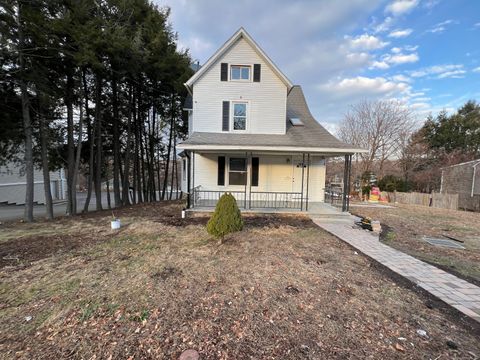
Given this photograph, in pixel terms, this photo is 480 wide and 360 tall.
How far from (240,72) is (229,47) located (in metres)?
1.23

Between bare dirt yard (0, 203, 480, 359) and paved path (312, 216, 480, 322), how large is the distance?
39 centimetres

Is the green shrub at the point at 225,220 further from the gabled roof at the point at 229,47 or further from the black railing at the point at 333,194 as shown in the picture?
the gabled roof at the point at 229,47

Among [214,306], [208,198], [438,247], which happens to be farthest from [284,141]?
[214,306]

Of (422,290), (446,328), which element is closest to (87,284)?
(446,328)

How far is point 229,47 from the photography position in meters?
10.7

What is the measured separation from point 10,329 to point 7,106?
1020 centimetres

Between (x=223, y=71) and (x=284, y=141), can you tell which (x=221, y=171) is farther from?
(x=223, y=71)

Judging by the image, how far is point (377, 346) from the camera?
2.49 meters

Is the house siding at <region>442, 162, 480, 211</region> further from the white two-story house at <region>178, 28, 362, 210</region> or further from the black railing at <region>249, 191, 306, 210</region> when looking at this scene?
the black railing at <region>249, 191, 306, 210</region>

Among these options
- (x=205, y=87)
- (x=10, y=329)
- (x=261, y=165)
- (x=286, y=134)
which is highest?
(x=205, y=87)

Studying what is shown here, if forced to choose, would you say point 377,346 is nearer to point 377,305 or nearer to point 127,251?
point 377,305

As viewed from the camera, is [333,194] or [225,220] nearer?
[225,220]

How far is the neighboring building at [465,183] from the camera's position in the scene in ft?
58.8

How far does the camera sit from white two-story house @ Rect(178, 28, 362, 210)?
10.8 metres
